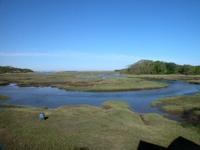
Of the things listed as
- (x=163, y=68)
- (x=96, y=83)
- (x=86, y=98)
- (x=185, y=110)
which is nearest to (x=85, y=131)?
(x=185, y=110)

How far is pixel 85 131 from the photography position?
22188mm

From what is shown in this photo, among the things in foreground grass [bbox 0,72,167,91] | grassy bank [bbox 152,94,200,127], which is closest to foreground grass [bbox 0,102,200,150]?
grassy bank [bbox 152,94,200,127]

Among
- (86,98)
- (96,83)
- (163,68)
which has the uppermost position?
(163,68)

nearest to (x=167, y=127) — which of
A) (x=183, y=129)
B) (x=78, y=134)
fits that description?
(x=183, y=129)

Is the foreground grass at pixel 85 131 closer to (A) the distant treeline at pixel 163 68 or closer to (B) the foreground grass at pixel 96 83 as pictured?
(B) the foreground grass at pixel 96 83

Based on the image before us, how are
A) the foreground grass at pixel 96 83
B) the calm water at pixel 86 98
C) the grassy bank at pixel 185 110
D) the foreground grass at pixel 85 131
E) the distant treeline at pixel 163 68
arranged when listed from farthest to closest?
the distant treeline at pixel 163 68
the foreground grass at pixel 96 83
the calm water at pixel 86 98
the grassy bank at pixel 185 110
the foreground grass at pixel 85 131

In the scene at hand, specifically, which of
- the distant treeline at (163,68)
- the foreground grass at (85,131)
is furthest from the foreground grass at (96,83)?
the distant treeline at (163,68)

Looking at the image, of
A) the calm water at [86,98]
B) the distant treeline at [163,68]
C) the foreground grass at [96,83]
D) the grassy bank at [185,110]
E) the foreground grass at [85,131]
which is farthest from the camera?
the distant treeline at [163,68]

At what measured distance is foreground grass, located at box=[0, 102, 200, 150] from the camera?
19047mm

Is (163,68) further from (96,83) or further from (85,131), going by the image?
(85,131)

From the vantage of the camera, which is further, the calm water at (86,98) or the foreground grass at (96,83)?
the foreground grass at (96,83)

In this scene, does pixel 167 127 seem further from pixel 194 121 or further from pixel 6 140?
pixel 6 140

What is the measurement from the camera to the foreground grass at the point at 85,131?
19.0 metres

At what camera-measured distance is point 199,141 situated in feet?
65.5
